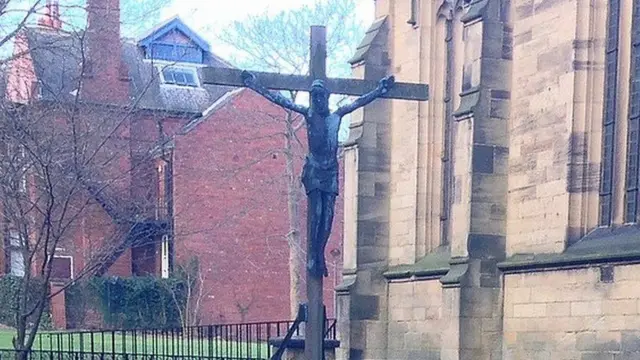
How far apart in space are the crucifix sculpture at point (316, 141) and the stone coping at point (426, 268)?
7695 mm

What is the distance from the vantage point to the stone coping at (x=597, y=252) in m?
13.8

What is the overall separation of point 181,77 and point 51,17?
26.9 metres

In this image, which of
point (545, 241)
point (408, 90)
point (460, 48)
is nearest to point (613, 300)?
point (545, 241)

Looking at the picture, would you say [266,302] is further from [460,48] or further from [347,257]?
[460,48]

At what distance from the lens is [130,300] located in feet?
123

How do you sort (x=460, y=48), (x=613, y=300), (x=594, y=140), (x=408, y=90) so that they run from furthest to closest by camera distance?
1. (x=460, y=48)
2. (x=594, y=140)
3. (x=613, y=300)
4. (x=408, y=90)

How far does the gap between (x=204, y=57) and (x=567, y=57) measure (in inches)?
1258

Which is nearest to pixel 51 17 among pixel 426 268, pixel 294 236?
pixel 426 268

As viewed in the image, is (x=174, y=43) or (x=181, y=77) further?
(x=181, y=77)

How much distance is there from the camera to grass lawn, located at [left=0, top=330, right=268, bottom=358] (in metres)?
20.3

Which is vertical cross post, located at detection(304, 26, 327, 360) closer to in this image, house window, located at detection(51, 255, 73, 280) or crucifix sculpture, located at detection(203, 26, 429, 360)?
crucifix sculpture, located at detection(203, 26, 429, 360)

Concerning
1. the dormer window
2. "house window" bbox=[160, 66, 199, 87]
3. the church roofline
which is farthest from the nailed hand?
"house window" bbox=[160, 66, 199, 87]

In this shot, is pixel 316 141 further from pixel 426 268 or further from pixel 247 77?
pixel 426 268

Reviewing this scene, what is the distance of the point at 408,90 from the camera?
11.2 metres
